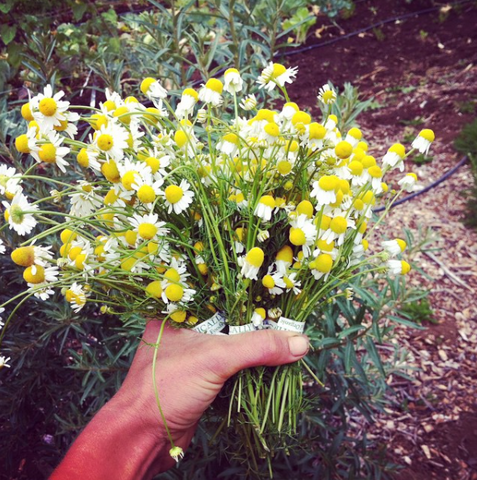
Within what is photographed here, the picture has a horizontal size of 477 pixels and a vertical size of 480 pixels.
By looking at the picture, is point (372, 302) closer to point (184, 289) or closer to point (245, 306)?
point (245, 306)

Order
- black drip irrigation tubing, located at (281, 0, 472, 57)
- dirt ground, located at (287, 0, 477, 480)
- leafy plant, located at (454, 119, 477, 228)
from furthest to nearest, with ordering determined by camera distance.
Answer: black drip irrigation tubing, located at (281, 0, 472, 57) < leafy plant, located at (454, 119, 477, 228) < dirt ground, located at (287, 0, 477, 480)

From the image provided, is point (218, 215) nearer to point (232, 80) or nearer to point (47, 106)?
point (232, 80)

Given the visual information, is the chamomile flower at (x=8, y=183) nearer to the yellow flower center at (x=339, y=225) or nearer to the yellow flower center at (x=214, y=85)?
the yellow flower center at (x=214, y=85)

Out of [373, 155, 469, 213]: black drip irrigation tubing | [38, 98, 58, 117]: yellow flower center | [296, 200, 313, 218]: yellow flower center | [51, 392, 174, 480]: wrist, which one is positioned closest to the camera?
[38, 98, 58, 117]: yellow flower center

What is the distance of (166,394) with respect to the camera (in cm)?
109

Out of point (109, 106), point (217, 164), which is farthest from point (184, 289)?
point (109, 106)

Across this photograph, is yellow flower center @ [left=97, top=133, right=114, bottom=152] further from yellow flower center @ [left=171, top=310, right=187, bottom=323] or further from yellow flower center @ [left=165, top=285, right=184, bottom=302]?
yellow flower center @ [left=171, top=310, right=187, bottom=323]

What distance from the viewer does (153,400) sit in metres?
1.11

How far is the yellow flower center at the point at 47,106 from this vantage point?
85 cm

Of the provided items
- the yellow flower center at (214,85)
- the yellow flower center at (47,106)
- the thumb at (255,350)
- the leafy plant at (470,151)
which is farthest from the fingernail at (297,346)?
the leafy plant at (470,151)

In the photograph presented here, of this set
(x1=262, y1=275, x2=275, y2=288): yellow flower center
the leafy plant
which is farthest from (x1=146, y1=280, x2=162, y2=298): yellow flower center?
the leafy plant

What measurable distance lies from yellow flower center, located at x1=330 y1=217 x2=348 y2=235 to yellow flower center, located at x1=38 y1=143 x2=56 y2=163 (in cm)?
56

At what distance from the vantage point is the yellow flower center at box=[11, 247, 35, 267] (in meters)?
0.91

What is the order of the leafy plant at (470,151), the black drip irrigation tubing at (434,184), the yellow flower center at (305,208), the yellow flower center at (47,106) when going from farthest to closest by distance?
the black drip irrigation tubing at (434,184), the leafy plant at (470,151), the yellow flower center at (305,208), the yellow flower center at (47,106)
